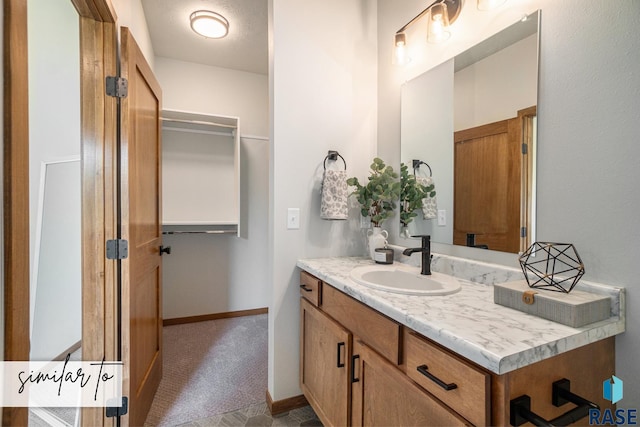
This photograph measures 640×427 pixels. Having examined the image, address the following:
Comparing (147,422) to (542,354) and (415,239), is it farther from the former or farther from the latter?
(542,354)

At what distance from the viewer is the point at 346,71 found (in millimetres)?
1942

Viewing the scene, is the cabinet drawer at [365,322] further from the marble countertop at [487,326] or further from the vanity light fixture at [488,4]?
the vanity light fixture at [488,4]

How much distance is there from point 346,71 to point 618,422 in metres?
2.03

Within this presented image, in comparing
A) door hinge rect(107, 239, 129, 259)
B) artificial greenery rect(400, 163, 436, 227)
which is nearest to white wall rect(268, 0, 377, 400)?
artificial greenery rect(400, 163, 436, 227)

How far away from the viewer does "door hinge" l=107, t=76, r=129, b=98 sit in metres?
1.39

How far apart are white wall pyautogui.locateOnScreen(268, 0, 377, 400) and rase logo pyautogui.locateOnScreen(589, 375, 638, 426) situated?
1283mm

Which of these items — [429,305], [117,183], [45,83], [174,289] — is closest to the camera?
[429,305]

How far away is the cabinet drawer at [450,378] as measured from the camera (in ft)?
2.31

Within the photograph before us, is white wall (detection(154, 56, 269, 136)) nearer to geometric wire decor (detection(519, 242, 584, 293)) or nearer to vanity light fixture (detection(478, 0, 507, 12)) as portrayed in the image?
vanity light fixture (detection(478, 0, 507, 12))

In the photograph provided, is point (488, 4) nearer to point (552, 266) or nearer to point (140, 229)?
point (552, 266)

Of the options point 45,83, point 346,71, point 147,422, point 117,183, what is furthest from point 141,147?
point 147,422

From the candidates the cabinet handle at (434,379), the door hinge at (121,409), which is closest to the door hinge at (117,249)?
the door hinge at (121,409)

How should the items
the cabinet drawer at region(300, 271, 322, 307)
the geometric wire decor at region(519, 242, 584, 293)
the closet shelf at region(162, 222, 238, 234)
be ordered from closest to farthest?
the geometric wire decor at region(519, 242, 584, 293), the cabinet drawer at region(300, 271, 322, 307), the closet shelf at region(162, 222, 238, 234)

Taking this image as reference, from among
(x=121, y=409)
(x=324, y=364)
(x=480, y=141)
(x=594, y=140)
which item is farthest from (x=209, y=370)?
(x=594, y=140)
